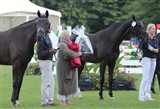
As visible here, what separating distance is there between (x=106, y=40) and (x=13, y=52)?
3532 mm

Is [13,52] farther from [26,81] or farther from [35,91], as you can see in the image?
[26,81]

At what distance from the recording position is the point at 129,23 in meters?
16.2

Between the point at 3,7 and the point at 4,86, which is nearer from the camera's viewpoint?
the point at 4,86

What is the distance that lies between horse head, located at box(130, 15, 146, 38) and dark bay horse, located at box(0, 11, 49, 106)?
9.74 ft

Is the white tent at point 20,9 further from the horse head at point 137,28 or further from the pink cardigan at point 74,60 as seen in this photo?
the pink cardigan at point 74,60

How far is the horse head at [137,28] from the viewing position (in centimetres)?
1568

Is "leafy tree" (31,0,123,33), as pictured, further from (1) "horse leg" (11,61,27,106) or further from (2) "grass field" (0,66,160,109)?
(1) "horse leg" (11,61,27,106)

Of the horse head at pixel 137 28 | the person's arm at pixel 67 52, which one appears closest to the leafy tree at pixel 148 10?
the horse head at pixel 137 28

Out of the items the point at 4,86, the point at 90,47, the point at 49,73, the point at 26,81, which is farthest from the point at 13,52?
the point at 26,81

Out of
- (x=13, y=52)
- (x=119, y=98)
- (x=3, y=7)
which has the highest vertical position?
(x=3, y=7)

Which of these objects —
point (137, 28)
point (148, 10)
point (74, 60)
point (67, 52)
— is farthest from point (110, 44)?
point (148, 10)

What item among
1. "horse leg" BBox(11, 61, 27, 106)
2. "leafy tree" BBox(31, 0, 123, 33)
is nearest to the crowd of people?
"horse leg" BBox(11, 61, 27, 106)

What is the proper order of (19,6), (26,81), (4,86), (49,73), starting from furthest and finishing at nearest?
(19,6) < (26,81) < (4,86) < (49,73)

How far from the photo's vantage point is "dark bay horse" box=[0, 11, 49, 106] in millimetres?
14266
